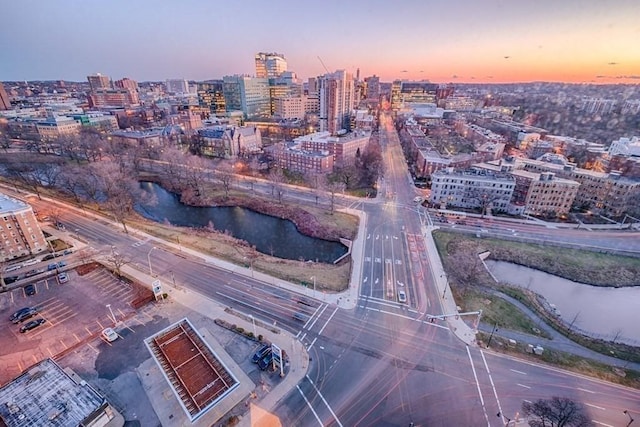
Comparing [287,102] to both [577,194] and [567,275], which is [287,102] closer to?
[577,194]

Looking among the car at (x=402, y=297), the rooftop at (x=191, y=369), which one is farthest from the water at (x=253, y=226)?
the rooftop at (x=191, y=369)

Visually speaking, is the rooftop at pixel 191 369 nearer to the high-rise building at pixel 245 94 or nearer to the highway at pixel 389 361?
the highway at pixel 389 361

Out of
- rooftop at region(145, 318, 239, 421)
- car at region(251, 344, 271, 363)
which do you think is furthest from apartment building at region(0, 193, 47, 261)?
car at region(251, 344, 271, 363)

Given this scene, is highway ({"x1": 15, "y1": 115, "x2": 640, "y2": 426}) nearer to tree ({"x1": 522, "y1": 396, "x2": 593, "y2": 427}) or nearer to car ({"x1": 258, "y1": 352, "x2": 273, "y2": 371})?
tree ({"x1": 522, "y1": 396, "x2": 593, "y2": 427})

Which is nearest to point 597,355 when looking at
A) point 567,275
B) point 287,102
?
point 567,275

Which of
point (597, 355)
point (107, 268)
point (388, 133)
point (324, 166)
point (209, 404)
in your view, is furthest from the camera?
point (388, 133)
